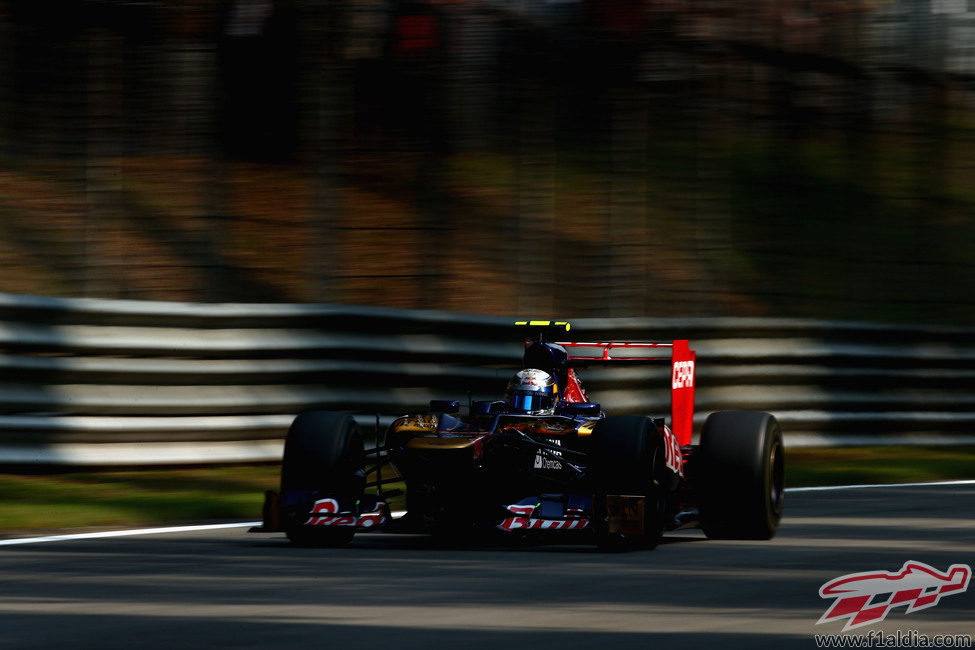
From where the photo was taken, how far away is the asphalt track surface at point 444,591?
20.0ft

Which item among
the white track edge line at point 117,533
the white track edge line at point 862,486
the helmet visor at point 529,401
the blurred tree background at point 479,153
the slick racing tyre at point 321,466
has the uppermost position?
the blurred tree background at point 479,153

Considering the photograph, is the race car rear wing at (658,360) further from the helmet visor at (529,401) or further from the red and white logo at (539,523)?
the red and white logo at (539,523)

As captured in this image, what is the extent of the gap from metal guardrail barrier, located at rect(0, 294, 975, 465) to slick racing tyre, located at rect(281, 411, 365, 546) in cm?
279

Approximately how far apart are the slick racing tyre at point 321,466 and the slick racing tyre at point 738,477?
6.28 feet

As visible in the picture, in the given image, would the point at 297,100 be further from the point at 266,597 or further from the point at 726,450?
the point at 266,597

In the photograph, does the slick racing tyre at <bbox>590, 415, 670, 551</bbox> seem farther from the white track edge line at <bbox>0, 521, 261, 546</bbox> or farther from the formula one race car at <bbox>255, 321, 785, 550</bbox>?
the white track edge line at <bbox>0, 521, 261, 546</bbox>

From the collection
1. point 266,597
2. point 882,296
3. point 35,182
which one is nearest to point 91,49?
point 35,182

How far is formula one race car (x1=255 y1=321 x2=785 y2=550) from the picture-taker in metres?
8.76

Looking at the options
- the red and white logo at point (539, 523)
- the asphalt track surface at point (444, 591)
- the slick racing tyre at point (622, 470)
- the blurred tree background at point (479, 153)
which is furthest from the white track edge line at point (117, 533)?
the blurred tree background at point (479, 153)

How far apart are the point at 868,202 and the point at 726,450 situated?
1740 centimetres

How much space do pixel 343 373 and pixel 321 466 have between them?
3720 millimetres

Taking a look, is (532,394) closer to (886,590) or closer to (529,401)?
(529,401)

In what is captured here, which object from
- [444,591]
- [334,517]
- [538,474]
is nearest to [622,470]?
[538,474]

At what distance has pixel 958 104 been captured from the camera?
2358 centimetres
